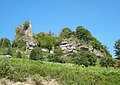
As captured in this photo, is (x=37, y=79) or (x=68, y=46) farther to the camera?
Answer: (x=68, y=46)

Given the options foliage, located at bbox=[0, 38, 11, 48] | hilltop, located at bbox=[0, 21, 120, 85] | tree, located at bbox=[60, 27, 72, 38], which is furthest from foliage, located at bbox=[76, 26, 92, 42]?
foliage, located at bbox=[0, 38, 11, 48]

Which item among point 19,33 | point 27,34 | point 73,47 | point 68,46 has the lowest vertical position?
point 73,47

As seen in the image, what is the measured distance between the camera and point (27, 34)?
313 ft

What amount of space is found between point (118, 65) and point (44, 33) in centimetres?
4421

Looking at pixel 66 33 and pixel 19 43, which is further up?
pixel 66 33

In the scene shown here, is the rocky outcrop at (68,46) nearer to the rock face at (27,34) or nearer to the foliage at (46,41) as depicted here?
the foliage at (46,41)

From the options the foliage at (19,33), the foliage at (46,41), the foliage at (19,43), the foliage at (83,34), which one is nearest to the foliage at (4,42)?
the foliage at (19,43)

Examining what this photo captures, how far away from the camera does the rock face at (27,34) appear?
86.2 meters

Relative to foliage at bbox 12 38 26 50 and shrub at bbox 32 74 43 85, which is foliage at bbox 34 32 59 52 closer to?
foliage at bbox 12 38 26 50

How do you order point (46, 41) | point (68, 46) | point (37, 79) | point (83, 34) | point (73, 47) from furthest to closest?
1. point (83, 34)
2. point (68, 46)
3. point (46, 41)
4. point (73, 47)
5. point (37, 79)

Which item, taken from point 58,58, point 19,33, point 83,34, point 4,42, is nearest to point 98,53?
point 83,34

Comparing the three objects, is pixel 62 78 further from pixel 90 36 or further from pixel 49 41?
pixel 90 36

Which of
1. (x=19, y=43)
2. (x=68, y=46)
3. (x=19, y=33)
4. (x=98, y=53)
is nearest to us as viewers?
(x=19, y=43)

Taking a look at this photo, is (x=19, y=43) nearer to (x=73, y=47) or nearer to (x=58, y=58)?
(x=73, y=47)
